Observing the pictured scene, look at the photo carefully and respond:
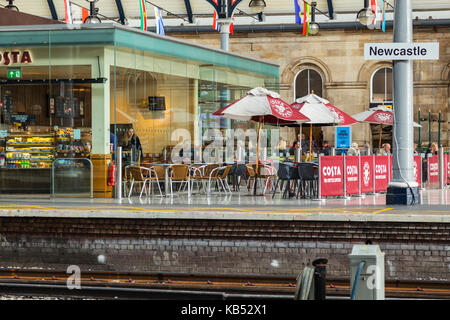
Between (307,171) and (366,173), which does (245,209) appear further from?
(366,173)

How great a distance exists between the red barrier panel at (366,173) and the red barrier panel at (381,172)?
15.4 inches

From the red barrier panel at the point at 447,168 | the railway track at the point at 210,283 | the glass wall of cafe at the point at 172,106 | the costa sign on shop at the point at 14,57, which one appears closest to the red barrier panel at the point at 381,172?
the red barrier panel at the point at 447,168

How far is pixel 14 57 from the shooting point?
68.9 ft

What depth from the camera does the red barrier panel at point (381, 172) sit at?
21.7 meters

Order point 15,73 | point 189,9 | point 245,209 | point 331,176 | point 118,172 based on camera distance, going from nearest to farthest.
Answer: point 245,209
point 331,176
point 118,172
point 15,73
point 189,9

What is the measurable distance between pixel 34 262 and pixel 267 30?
23.7 metres

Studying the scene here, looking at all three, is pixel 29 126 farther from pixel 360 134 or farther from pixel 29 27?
pixel 360 134

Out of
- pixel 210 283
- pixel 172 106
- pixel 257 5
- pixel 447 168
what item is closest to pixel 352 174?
pixel 172 106

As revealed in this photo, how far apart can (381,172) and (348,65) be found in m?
15.9

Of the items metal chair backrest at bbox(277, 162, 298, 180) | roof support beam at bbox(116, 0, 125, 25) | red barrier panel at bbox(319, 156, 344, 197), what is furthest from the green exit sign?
roof support beam at bbox(116, 0, 125, 25)

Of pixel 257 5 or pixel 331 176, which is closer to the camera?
pixel 331 176

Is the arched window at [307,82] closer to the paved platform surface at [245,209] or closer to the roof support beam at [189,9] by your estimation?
the roof support beam at [189,9]

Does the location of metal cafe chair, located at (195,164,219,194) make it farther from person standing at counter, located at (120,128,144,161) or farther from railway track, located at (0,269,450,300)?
railway track, located at (0,269,450,300)

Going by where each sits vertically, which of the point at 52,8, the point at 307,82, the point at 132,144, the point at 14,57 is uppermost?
the point at 52,8
